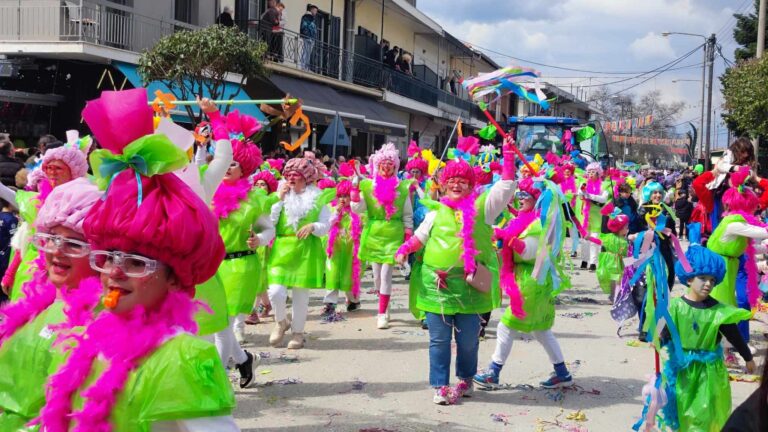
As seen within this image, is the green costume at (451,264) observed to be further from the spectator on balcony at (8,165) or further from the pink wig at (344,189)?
the spectator on balcony at (8,165)

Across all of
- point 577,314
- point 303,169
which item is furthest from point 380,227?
point 577,314

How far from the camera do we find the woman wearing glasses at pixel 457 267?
6.01 metres

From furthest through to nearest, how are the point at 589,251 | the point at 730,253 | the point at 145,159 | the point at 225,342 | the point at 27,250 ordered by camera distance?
the point at 589,251 → the point at 730,253 → the point at 225,342 → the point at 27,250 → the point at 145,159

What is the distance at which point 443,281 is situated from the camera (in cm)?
603

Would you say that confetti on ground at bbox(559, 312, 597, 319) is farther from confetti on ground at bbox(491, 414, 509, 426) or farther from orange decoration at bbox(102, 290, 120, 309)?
orange decoration at bbox(102, 290, 120, 309)

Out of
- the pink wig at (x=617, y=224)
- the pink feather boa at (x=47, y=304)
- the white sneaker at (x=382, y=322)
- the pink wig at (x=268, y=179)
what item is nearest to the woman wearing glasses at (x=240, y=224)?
the pink wig at (x=268, y=179)

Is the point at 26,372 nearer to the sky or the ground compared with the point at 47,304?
nearer to the ground

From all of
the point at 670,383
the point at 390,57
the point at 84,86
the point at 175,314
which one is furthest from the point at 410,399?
the point at 390,57

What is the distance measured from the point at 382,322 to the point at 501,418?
3.30m

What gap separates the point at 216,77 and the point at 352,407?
10146 millimetres

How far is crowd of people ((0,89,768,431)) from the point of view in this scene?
7.41 feet

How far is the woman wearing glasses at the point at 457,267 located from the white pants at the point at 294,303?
6.26ft

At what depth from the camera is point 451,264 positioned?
603 centimetres

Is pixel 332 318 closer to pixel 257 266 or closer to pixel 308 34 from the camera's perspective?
pixel 257 266
